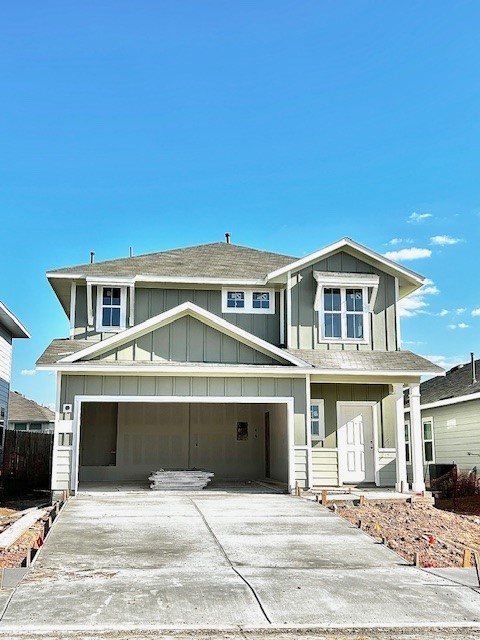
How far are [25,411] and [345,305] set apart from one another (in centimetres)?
2859

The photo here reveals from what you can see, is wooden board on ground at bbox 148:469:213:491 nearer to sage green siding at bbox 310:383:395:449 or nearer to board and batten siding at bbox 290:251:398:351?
sage green siding at bbox 310:383:395:449

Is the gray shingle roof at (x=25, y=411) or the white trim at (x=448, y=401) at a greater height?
the gray shingle roof at (x=25, y=411)

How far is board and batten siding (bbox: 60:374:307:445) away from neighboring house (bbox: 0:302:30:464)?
7446 mm

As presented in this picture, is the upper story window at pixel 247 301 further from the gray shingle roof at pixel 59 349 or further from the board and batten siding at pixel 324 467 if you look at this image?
the board and batten siding at pixel 324 467

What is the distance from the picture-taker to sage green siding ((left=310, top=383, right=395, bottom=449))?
19.2 m

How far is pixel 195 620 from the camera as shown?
6.63m

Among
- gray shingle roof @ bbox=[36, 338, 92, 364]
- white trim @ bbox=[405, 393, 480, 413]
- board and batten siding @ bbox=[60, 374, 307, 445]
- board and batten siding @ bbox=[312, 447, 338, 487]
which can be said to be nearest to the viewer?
board and batten siding @ bbox=[60, 374, 307, 445]

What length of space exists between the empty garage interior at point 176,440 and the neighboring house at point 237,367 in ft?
0.10

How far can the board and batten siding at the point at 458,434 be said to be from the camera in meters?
21.4

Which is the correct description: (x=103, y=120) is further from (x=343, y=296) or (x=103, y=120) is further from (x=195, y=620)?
(x=195, y=620)

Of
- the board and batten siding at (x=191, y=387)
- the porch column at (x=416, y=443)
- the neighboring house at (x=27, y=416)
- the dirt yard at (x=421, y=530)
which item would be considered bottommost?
the dirt yard at (x=421, y=530)

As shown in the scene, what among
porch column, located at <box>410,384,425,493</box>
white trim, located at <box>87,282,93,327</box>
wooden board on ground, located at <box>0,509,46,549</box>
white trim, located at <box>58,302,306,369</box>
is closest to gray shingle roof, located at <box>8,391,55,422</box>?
white trim, located at <box>87,282,93,327</box>

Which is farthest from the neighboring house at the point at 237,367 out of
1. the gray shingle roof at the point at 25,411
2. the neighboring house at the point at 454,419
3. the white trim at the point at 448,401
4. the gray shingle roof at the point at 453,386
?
the gray shingle roof at the point at 25,411

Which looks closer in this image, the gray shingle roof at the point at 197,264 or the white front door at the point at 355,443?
the white front door at the point at 355,443
